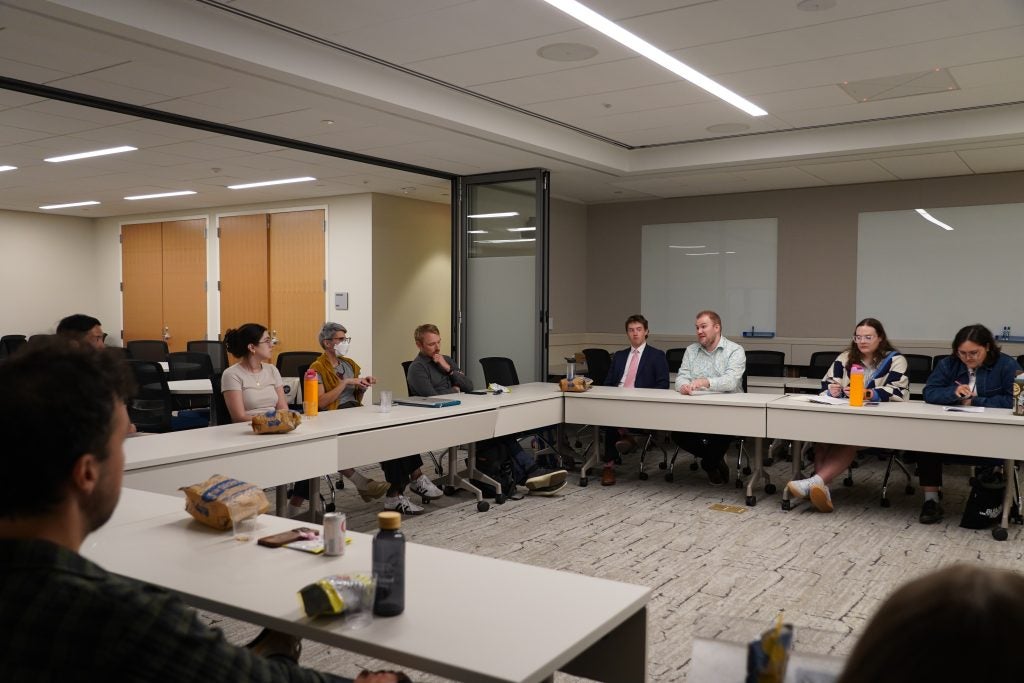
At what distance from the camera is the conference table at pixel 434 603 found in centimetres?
163

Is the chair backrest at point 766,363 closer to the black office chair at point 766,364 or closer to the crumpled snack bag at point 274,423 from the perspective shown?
the black office chair at point 766,364

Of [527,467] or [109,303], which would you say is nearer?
[527,467]

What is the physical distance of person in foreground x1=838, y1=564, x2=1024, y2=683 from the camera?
622 mm

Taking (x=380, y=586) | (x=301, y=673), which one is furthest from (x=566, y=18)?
(x=301, y=673)

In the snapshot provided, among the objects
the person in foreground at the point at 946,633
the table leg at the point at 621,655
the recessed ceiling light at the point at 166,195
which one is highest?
the recessed ceiling light at the point at 166,195

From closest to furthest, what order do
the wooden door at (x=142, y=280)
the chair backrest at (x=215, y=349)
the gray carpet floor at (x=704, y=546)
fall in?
the gray carpet floor at (x=704, y=546), the chair backrest at (x=215, y=349), the wooden door at (x=142, y=280)

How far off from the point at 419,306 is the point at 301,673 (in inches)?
353

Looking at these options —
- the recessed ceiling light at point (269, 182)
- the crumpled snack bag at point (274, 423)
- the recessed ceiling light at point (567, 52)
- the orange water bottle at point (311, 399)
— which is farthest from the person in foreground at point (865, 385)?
the recessed ceiling light at point (269, 182)

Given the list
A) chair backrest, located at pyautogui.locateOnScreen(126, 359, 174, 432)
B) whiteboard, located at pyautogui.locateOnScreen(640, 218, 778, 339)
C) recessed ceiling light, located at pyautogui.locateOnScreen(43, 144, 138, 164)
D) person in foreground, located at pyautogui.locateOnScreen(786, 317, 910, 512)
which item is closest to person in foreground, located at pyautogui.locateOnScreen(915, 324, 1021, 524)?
person in foreground, located at pyautogui.locateOnScreen(786, 317, 910, 512)

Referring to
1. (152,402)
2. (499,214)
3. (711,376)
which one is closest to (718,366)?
(711,376)

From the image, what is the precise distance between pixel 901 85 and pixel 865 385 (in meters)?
2.07

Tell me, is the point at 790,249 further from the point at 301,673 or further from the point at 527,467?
the point at 301,673

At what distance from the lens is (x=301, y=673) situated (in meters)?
1.54

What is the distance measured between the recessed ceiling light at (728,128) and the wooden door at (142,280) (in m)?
8.27
